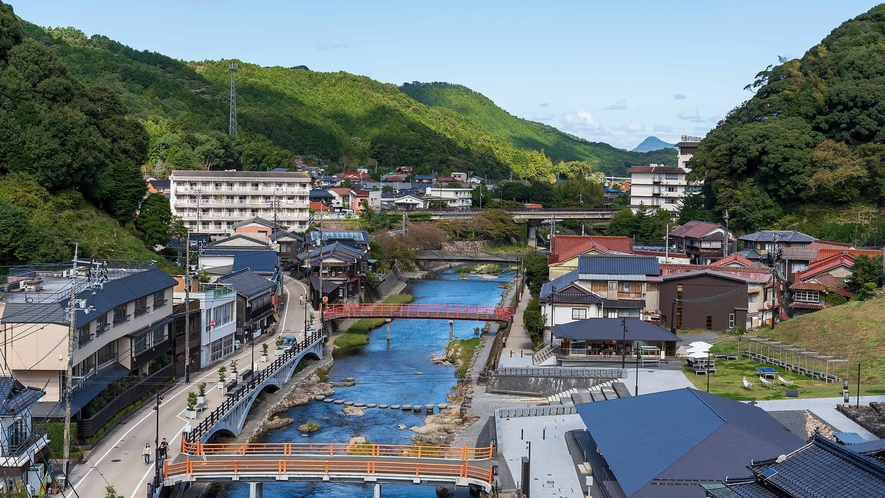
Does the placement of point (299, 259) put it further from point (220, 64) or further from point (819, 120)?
point (220, 64)

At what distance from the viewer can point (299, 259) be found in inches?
2162

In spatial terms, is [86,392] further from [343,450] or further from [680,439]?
[680,439]

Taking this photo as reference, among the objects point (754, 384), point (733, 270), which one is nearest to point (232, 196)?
point (733, 270)

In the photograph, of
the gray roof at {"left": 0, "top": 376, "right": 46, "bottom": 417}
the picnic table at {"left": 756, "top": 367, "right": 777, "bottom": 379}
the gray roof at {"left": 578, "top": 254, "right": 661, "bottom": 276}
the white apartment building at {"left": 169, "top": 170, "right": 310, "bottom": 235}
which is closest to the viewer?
the gray roof at {"left": 0, "top": 376, "right": 46, "bottom": 417}

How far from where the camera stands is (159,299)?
2864 cm

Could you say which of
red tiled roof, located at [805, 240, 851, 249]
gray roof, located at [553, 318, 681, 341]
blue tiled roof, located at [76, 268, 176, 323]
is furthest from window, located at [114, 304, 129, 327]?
red tiled roof, located at [805, 240, 851, 249]

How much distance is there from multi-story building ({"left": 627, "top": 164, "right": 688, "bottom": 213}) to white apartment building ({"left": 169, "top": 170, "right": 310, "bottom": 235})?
35.0 meters

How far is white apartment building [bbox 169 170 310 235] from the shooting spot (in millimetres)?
65312

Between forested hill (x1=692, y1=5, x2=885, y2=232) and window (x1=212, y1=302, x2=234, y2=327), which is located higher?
forested hill (x1=692, y1=5, x2=885, y2=232)

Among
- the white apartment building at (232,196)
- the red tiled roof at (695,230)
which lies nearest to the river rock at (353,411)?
the red tiled roof at (695,230)

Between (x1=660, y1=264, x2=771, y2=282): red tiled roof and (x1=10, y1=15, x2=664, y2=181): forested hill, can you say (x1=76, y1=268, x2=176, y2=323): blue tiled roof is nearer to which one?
(x1=660, y1=264, x2=771, y2=282): red tiled roof

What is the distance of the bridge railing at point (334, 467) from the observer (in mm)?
19938

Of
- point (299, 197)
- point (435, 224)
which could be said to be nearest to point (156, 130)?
point (299, 197)

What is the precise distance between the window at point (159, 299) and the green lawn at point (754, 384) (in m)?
17.4
